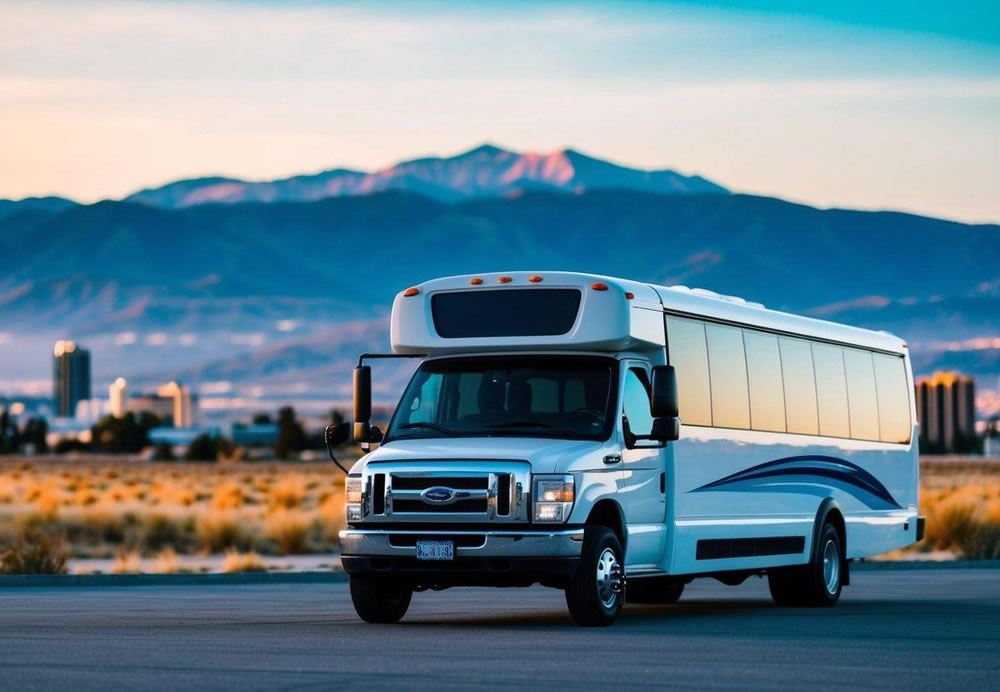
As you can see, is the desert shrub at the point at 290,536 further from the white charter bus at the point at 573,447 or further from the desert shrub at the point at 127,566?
the white charter bus at the point at 573,447

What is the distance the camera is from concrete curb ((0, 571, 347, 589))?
28891mm

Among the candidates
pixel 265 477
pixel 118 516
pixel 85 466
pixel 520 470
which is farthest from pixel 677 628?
pixel 85 466

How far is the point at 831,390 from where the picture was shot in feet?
80.4

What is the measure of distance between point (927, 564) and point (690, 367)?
15598 mm

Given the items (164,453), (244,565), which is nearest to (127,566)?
(244,565)

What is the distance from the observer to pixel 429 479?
18562 mm

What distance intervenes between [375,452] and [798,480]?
20.1 feet

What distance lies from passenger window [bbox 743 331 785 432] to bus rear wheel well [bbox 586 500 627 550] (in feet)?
11.2

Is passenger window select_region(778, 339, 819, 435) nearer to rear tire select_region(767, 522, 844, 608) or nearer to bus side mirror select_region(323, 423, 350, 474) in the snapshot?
rear tire select_region(767, 522, 844, 608)

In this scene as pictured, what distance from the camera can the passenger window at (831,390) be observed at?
24266 millimetres

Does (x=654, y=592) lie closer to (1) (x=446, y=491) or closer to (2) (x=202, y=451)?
(1) (x=446, y=491)

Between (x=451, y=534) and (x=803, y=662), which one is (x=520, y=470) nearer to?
(x=451, y=534)

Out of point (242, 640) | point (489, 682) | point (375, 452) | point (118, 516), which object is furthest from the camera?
point (118, 516)

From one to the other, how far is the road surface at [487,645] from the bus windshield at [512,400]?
1.81m
